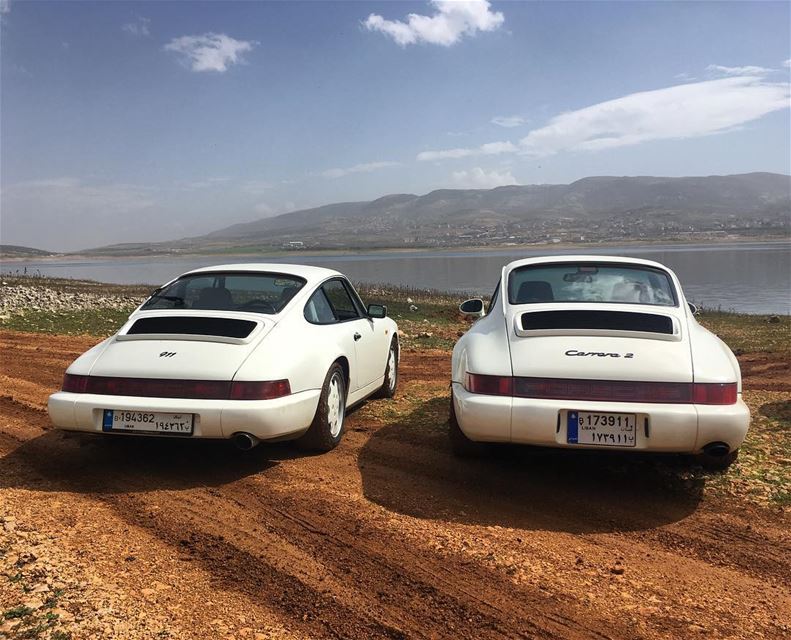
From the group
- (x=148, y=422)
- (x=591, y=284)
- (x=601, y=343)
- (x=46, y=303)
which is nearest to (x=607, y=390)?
(x=601, y=343)

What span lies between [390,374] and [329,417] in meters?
2.34

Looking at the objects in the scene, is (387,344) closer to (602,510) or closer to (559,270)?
(559,270)

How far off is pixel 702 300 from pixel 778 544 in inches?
1294

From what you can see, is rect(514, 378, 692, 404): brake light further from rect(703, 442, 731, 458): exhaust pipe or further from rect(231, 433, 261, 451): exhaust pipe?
rect(231, 433, 261, 451): exhaust pipe

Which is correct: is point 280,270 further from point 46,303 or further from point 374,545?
point 46,303

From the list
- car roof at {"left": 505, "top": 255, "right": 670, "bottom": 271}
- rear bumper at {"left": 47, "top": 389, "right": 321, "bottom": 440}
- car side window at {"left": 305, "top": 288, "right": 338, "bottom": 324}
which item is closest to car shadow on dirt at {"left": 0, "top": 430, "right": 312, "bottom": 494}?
rear bumper at {"left": 47, "top": 389, "right": 321, "bottom": 440}

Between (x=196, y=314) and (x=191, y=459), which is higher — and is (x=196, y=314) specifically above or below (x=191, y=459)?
above

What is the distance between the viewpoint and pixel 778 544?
374 centimetres

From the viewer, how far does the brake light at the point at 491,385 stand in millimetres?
4273

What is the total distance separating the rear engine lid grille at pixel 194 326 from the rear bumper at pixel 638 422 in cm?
191

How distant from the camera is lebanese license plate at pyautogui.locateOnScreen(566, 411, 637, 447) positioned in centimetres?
407

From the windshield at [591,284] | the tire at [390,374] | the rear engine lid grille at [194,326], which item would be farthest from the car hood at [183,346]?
the tire at [390,374]

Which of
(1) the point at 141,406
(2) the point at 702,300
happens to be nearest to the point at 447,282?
(2) the point at 702,300

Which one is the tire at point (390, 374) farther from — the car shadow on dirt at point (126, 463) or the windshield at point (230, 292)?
the car shadow on dirt at point (126, 463)
